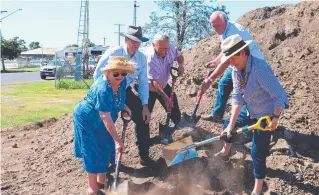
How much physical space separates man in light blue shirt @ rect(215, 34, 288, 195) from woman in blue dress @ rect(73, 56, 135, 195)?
102 cm

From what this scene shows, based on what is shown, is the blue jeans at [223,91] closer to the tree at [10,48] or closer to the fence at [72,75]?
the fence at [72,75]

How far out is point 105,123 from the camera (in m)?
3.58

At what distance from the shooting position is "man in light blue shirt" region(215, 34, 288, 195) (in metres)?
3.53

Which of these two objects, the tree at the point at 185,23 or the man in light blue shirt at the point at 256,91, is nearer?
the man in light blue shirt at the point at 256,91

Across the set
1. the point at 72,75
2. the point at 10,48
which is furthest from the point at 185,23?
the point at 10,48

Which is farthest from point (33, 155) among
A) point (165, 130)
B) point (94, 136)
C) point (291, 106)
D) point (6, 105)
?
point (6, 105)

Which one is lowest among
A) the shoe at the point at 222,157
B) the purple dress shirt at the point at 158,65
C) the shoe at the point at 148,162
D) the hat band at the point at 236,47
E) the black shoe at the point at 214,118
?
the shoe at the point at 148,162

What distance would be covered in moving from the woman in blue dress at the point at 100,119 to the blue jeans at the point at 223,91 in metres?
1.88

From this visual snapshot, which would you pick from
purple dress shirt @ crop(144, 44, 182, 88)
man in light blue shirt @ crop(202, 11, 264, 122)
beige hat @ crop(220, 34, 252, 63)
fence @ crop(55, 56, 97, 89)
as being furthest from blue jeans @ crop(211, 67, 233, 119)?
→ fence @ crop(55, 56, 97, 89)

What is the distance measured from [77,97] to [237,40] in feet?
37.1

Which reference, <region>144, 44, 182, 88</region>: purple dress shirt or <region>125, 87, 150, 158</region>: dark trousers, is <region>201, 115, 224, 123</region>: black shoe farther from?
<region>125, 87, 150, 158</region>: dark trousers

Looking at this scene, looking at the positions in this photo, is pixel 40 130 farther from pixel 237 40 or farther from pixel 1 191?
pixel 237 40

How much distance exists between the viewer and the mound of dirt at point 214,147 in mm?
4449

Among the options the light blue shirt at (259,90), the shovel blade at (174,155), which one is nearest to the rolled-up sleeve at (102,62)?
the shovel blade at (174,155)
